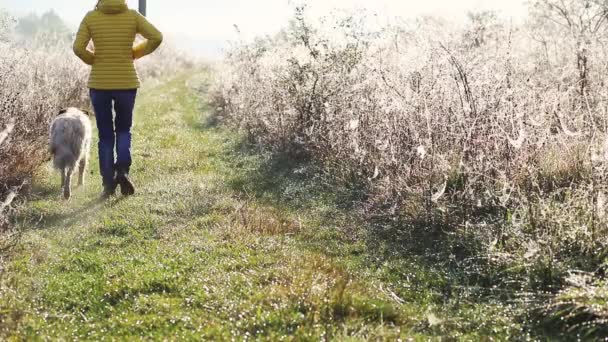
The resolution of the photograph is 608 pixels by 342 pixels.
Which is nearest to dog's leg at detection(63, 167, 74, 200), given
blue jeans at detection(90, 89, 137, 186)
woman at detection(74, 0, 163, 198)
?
blue jeans at detection(90, 89, 137, 186)

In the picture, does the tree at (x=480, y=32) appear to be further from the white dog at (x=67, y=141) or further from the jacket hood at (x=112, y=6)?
the white dog at (x=67, y=141)

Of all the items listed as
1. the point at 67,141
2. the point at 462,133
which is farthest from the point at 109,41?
the point at 462,133

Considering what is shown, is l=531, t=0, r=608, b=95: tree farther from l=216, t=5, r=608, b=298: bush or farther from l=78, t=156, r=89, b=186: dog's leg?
l=78, t=156, r=89, b=186: dog's leg

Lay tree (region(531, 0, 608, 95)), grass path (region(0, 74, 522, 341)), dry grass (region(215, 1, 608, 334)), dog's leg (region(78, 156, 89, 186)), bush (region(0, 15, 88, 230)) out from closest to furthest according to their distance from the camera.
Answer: grass path (region(0, 74, 522, 341)), dry grass (region(215, 1, 608, 334)), tree (region(531, 0, 608, 95)), bush (region(0, 15, 88, 230)), dog's leg (region(78, 156, 89, 186))

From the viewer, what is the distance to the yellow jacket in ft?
20.1

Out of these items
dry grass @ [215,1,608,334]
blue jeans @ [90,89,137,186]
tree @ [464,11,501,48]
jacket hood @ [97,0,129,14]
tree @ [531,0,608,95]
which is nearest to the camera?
dry grass @ [215,1,608,334]

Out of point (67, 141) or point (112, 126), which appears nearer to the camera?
point (67, 141)

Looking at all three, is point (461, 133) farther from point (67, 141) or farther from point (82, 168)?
point (82, 168)

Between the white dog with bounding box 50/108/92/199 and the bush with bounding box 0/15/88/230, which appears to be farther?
the bush with bounding box 0/15/88/230

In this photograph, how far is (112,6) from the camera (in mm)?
6109

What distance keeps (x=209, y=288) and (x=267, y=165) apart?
4.25 m

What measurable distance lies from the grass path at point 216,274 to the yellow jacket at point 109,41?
1.36 metres

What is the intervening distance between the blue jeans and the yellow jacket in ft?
0.37

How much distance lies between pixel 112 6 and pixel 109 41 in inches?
14.3
